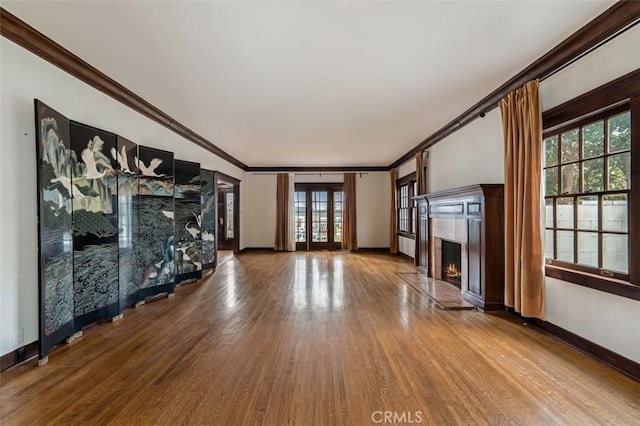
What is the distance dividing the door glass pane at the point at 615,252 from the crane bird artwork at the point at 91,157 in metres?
5.16

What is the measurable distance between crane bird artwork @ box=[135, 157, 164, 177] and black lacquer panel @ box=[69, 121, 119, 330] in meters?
0.55

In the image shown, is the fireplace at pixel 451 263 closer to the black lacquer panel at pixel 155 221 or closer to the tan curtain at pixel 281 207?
the black lacquer panel at pixel 155 221

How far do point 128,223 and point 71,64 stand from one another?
190 cm

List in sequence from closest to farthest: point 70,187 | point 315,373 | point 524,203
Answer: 1. point 315,373
2. point 70,187
3. point 524,203

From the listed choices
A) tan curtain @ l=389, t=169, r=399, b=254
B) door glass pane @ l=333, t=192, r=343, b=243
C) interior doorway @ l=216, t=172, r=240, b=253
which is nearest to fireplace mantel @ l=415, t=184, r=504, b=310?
tan curtain @ l=389, t=169, r=399, b=254

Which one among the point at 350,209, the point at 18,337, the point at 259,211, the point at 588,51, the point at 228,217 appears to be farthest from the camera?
the point at 228,217

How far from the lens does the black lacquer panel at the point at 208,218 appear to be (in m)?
6.22

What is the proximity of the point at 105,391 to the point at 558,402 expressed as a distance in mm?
3239

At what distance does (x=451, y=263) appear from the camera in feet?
17.2

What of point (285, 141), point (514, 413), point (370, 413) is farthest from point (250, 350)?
point (285, 141)

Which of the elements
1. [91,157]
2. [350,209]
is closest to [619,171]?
[91,157]

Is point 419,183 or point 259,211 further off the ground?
point 419,183

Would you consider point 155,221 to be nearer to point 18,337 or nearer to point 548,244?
point 18,337

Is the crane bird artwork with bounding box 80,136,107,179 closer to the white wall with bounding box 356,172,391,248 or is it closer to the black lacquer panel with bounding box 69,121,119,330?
the black lacquer panel with bounding box 69,121,119,330
